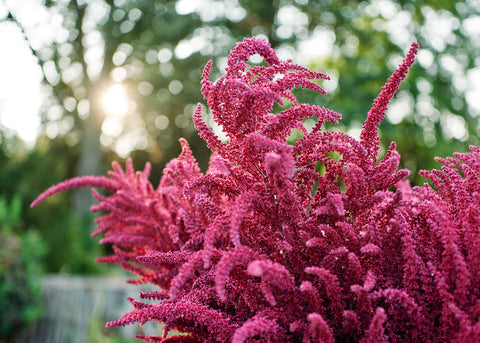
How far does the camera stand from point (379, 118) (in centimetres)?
93

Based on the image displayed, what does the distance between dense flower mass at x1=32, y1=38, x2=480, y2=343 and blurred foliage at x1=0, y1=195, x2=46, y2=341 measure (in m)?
5.99

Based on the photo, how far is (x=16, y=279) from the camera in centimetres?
614

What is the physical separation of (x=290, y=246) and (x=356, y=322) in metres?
0.18

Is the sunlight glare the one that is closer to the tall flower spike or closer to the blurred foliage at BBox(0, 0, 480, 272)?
the blurred foliage at BBox(0, 0, 480, 272)

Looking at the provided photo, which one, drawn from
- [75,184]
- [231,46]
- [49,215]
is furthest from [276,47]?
[75,184]

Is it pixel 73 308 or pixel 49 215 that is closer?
pixel 73 308

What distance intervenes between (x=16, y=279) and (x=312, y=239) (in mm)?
6402

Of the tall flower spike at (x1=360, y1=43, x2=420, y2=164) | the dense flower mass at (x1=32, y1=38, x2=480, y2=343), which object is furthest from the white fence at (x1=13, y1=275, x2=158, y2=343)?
the tall flower spike at (x1=360, y1=43, x2=420, y2=164)

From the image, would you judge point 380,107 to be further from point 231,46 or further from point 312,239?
point 231,46

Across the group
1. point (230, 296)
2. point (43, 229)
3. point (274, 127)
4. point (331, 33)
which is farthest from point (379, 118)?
point (331, 33)

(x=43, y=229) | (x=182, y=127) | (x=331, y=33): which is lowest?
(x=43, y=229)

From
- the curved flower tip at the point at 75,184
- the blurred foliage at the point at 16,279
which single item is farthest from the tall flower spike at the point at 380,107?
the blurred foliage at the point at 16,279

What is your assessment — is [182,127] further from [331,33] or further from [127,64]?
[331,33]

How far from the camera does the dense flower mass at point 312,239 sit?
2.47ft
